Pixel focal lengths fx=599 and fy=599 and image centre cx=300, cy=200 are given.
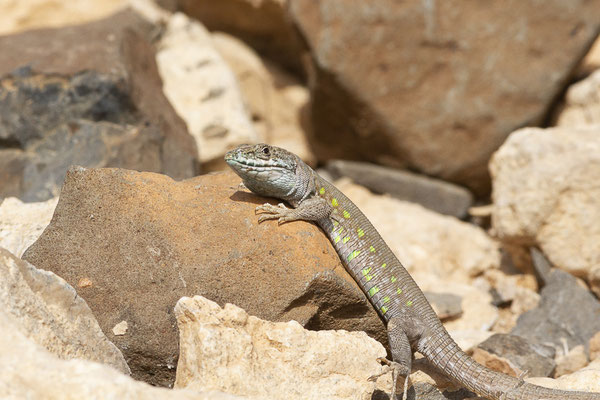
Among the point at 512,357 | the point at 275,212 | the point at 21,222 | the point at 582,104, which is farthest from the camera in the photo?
the point at 582,104

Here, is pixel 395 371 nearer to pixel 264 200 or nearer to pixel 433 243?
pixel 264 200

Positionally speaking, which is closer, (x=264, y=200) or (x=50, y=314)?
(x=50, y=314)

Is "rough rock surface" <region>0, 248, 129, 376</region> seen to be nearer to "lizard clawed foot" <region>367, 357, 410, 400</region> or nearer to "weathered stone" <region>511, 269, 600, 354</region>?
"lizard clawed foot" <region>367, 357, 410, 400</region>

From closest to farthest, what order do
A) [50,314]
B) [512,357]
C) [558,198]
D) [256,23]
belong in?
1. [50,314]
2. [512,357]
3. [558,198]
4. [256,23]

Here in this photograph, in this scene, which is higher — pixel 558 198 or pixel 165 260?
pixel 165 260

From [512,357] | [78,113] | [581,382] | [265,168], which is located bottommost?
[512,357]

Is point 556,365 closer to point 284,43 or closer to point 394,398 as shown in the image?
point 394,398

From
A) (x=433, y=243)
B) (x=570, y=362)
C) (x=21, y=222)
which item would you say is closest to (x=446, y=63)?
(x=433, y=243)
